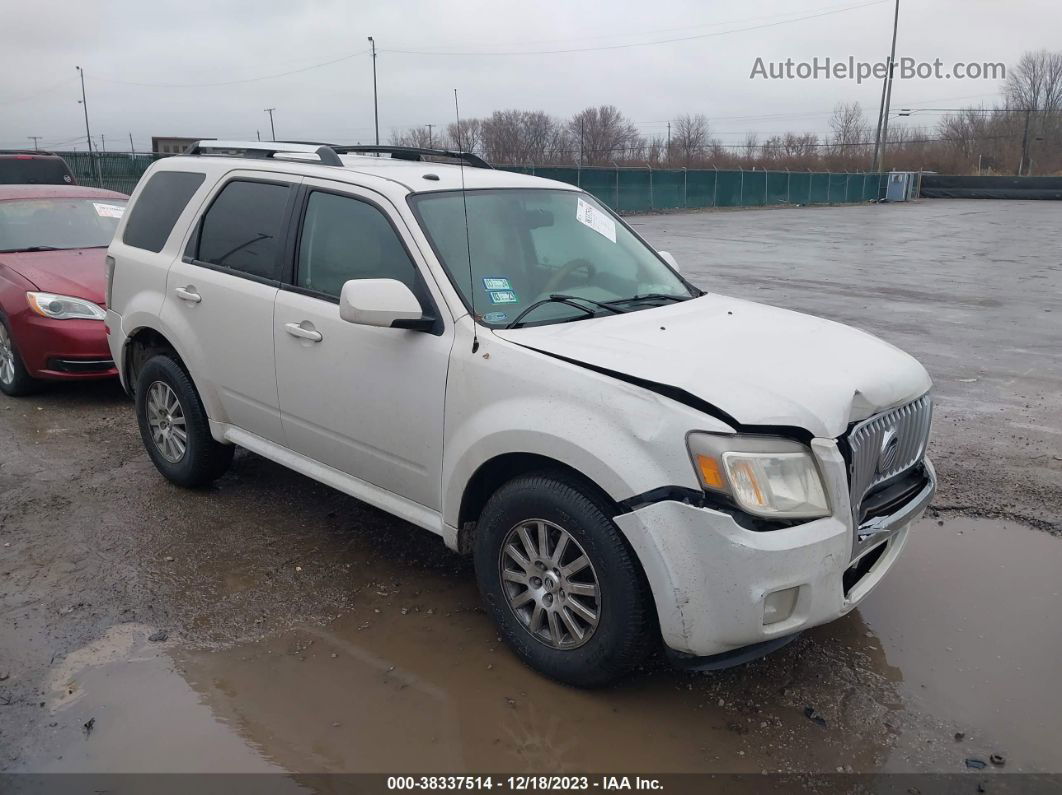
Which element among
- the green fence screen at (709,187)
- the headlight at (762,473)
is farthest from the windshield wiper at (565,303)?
the green fence screen at (709,187)

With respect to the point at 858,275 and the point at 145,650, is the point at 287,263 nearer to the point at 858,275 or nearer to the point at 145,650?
the point at 145,650

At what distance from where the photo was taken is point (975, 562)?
14.3 feet

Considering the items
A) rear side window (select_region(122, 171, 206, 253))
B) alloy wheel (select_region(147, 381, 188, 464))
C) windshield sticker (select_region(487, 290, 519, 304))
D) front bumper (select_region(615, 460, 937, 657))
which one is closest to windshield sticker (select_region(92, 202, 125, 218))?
rear side window (select_region(122, 171, 206, 253))

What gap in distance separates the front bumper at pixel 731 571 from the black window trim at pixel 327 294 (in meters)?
1.23

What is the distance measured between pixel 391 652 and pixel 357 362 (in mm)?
1240

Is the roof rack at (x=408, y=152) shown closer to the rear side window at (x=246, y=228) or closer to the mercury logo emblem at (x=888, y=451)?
the rear side window at (x=246, y=228)

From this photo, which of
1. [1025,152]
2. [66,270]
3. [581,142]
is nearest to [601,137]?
[581,142]

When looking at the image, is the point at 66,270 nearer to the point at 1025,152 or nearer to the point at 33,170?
the point at 33,170

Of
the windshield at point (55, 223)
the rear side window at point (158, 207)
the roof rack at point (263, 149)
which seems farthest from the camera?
the windshield at point (55, 223)

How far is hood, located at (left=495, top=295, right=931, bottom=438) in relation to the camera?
9.68 feet

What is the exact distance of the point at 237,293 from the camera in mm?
4453

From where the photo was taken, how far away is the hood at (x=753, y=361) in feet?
9.68

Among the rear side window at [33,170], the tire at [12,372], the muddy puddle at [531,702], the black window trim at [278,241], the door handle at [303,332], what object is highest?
the rear side window at [33,170]

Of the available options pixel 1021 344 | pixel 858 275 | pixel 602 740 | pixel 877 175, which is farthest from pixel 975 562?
pixel 877 175
